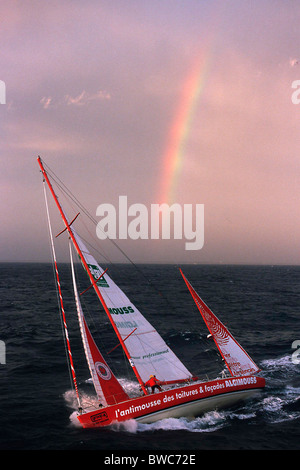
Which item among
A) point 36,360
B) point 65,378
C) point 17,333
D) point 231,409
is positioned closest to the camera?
point 231,409

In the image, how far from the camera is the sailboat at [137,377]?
12578 mm

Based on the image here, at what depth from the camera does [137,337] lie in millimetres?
14359

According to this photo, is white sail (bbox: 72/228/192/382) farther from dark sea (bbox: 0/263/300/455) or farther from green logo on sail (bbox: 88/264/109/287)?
dark sea (bbox: 0/263/300/455)

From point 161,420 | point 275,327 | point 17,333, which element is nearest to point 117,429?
point 161,420

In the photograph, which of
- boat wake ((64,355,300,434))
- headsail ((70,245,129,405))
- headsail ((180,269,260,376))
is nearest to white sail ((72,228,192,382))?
headsail ((70,245,129,405))

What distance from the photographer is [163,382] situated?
46.6ft

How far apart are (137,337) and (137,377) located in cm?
156
